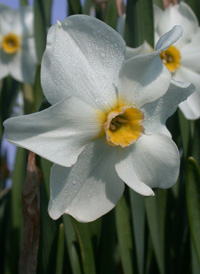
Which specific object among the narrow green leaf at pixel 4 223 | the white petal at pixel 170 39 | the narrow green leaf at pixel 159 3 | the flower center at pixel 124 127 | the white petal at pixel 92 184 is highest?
the white petal at pixel 170 39

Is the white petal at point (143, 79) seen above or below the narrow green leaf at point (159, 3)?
above

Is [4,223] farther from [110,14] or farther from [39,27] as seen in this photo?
[110,14]

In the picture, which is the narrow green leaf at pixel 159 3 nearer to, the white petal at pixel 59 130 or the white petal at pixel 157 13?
the white petal at pixel 157 13

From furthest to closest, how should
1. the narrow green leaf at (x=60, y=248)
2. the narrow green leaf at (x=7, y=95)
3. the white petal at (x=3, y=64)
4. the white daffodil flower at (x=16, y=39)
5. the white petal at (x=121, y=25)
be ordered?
the white daffodil flower at (x=16, y=39) < the white petal at (x=3, y=64) < the narrow green leaf at (x=7, y=95) < the white petal at (x=121, y=25) < the narrow green leaf at (x=60, y=248)

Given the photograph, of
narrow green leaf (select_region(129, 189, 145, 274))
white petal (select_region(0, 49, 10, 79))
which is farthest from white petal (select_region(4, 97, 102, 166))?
white petal (select_region(0, 49, 10, 79))

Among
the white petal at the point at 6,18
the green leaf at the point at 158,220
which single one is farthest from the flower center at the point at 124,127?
the white petal at the point at 6,18

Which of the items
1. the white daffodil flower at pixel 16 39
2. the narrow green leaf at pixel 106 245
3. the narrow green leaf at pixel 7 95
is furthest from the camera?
the white daffodil flower at pixel 16 39

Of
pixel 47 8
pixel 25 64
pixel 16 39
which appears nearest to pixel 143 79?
pixel 47 8
